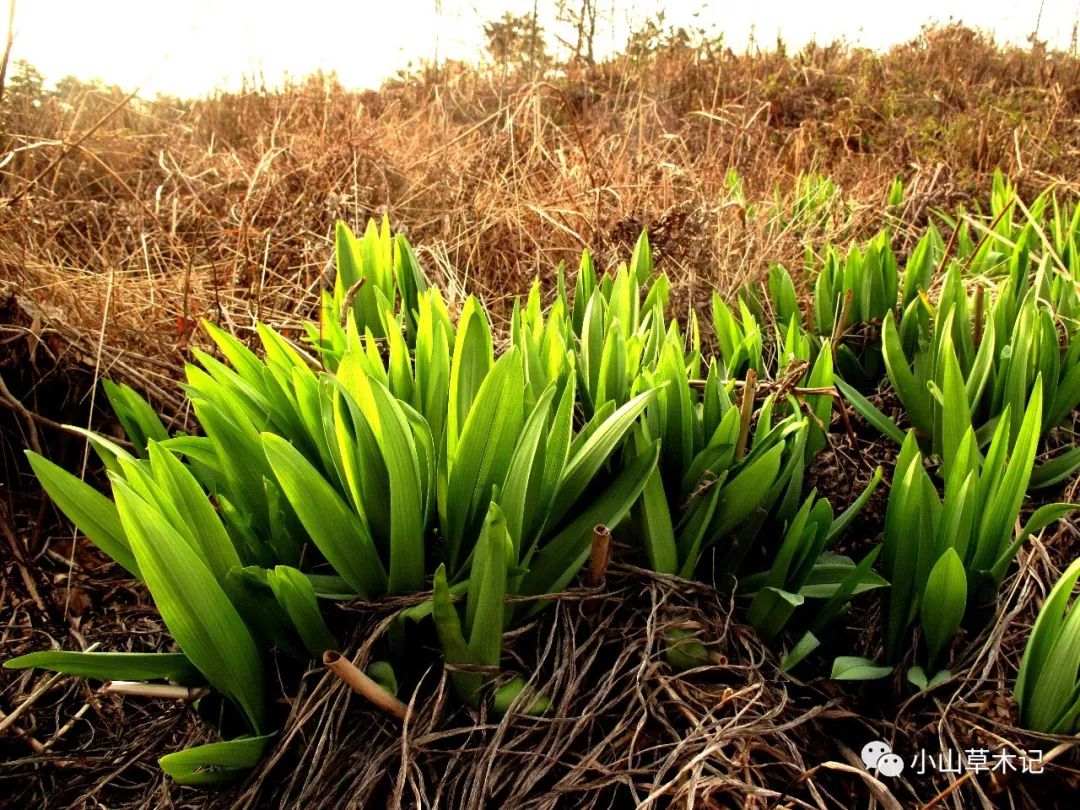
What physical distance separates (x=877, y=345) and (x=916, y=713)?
1183mm

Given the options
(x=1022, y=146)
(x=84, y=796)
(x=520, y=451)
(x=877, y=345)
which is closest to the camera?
(x=520, y=451)

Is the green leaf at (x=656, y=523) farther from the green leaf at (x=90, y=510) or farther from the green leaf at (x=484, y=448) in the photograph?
the green leaf at (x=90, y=510)

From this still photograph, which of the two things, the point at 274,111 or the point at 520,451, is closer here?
the point at 520,451

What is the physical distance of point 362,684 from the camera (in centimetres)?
102

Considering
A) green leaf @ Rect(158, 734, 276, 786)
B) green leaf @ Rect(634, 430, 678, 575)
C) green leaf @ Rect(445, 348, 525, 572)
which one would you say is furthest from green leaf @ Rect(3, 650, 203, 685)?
green leaf @ Rect(634, 430, 678, 575)

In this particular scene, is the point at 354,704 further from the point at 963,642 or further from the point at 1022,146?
the point at 1022,146

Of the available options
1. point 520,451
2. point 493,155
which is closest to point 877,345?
point 520,451

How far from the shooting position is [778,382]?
4.47 feet

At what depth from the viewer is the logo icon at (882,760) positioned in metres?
1.14

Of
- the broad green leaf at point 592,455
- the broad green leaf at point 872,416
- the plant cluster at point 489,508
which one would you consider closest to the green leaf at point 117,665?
the plant cluster at point 489,508

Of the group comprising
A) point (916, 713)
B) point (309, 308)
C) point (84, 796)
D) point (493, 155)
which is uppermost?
point (493, 155)

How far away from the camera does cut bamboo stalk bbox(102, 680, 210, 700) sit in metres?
1.06

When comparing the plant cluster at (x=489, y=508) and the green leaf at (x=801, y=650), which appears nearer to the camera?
the plant cluster at (x=489, y=508)

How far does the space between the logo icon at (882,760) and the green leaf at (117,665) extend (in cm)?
99
